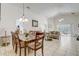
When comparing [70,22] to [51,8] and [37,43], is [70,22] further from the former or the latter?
[37,43]

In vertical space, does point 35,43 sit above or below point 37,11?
below

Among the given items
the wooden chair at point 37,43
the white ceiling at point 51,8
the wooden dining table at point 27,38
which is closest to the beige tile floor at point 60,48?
the wooden chair at point 37,43

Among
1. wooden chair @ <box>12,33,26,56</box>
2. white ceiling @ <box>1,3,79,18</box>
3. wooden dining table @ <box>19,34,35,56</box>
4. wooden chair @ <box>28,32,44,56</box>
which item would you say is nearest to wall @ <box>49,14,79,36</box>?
white ceiling @ <box>1,3,79,18</box>

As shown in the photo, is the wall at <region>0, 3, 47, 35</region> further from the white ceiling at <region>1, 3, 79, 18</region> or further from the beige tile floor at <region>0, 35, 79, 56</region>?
the beige tile floor at <region>0, 35, 79, 56</region>

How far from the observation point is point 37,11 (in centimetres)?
190

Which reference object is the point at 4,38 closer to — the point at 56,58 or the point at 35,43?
the point at 35,43

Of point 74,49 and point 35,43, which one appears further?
point 35,43

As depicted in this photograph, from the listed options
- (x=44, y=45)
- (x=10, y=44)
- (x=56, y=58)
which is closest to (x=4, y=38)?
(x=10, y=44)

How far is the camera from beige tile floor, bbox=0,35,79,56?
73.6 inches

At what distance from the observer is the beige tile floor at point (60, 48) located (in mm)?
1869

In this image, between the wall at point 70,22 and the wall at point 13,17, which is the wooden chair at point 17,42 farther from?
the wall at point 70,22

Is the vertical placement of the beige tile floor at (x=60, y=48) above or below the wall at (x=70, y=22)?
below

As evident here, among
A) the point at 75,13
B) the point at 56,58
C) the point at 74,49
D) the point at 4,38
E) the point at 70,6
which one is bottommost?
the point at 56,58

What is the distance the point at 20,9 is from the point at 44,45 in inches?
28.5
